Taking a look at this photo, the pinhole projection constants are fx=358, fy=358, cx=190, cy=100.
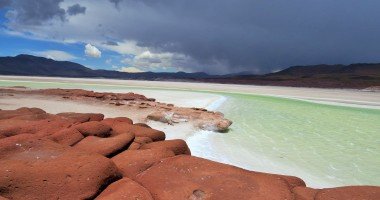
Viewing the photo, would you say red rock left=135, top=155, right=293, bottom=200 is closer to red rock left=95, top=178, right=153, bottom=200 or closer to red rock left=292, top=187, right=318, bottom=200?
red rock left=292, top=187, right=318, bottom=200

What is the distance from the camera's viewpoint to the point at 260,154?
984 cm

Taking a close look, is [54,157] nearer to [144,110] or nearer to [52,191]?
[52,191]

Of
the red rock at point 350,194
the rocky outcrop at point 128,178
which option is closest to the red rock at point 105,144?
the rocky outcrop at point 128,178

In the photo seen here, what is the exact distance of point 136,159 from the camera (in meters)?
5.71

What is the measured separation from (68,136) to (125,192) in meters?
2.64

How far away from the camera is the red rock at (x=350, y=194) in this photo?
4.46 m

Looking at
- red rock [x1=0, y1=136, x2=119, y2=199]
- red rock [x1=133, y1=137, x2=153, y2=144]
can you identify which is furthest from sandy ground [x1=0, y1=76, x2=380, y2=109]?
red rock [x1=0, y1=136, x2=119, y2=199]

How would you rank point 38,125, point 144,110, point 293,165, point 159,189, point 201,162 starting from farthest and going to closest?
point 144,110
point 293,165
point 38,125
point 201,162
point 159,189

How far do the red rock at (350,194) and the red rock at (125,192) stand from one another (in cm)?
219

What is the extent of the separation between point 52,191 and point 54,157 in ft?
2.50

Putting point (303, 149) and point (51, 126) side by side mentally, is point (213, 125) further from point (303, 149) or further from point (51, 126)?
point (51, 126)

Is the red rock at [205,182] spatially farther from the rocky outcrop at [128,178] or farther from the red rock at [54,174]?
the red rock at [54,174]

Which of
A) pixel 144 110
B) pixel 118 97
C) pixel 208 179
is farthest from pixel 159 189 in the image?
pixel 118 97

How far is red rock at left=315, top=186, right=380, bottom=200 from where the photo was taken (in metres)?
4.46
